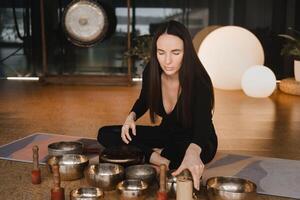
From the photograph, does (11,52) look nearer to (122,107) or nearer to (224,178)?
(122,107)

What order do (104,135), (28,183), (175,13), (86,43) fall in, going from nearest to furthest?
(28,183) < (104,135) < (86,43) < (175,13)

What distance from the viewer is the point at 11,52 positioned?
528 cm

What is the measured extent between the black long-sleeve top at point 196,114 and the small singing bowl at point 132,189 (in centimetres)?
25

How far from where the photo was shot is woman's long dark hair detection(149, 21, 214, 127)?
6.06 ft

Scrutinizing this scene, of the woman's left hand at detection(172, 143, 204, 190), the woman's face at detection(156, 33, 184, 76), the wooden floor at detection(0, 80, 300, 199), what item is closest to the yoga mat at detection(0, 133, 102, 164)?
the wooden floor at detection(0, 80, 300, 199)

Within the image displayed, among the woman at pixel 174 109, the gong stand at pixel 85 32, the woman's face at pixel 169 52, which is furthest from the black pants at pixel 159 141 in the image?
the gong stand at pixel 85 32

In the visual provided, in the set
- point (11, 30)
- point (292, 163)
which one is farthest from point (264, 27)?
point (292, 163)

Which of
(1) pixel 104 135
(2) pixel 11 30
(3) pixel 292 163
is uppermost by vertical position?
(2) pixel 11 30

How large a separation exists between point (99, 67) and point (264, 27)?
179 centimetres

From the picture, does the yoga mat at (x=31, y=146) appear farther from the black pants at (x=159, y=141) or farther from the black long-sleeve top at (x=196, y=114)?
the black long-sleeve top at (x=196, y=114)

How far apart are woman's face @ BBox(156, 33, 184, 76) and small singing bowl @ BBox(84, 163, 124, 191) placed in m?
0.44

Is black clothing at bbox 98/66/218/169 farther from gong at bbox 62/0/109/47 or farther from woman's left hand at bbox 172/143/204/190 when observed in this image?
gong at bbox 62/0/109/47

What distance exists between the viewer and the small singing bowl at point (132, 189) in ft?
5.81

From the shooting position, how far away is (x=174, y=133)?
2.12 meters
